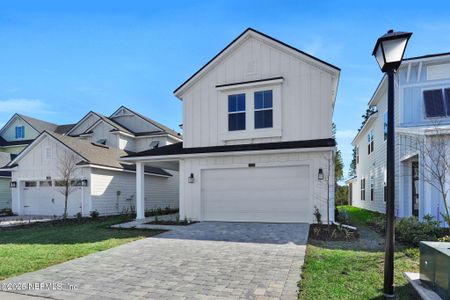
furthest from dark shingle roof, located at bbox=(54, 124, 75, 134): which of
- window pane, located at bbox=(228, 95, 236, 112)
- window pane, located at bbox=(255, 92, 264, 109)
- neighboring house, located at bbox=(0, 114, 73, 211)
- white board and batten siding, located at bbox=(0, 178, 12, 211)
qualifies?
window pane, located at bbox=(255, 92, 264, 109)

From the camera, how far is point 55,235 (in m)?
11.3

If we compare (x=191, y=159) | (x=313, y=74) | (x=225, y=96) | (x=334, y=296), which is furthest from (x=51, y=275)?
(x=313, y=74)

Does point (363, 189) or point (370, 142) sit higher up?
point (370, 142)

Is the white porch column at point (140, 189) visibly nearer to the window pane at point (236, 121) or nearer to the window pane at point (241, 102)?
the window pane at point (236, 121)

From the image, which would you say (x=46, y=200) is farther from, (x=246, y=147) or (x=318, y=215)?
(x=318, y=215)

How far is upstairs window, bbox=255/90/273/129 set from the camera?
14117 mm

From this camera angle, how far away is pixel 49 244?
957 cm

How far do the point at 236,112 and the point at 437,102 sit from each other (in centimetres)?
873

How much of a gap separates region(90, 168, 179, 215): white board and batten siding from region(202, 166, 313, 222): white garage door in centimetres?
803

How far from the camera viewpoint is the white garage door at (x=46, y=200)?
62.6ft

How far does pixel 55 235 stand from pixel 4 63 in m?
9.04

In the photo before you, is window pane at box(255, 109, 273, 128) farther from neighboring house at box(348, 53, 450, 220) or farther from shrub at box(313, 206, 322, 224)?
neighboring house at box(348, 53, 450, 220)

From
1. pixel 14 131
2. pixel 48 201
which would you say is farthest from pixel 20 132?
pixel 48 201

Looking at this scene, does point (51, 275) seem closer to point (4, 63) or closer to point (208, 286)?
point (208, 286)
